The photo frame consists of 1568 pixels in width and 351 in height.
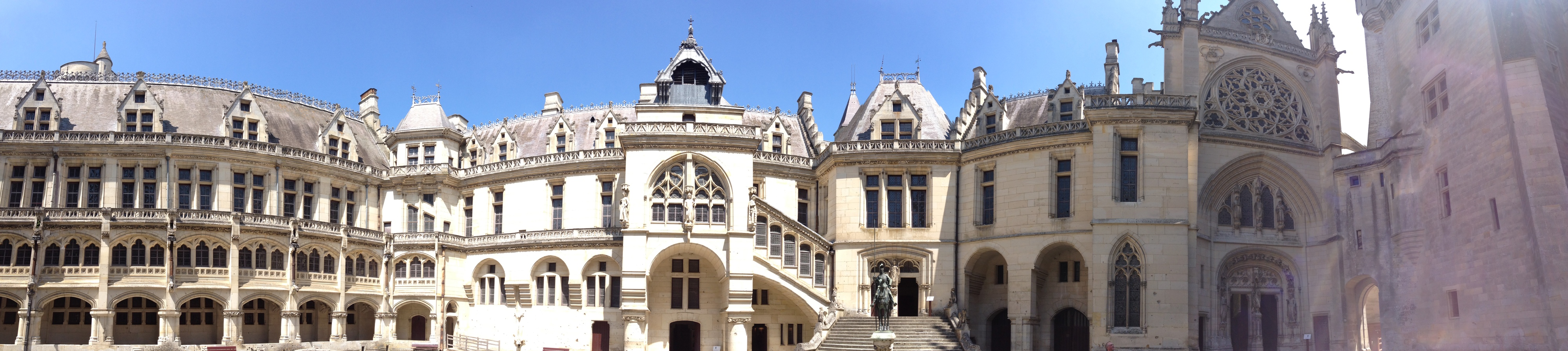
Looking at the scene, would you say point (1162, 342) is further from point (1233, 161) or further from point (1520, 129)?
point (1520, 129)

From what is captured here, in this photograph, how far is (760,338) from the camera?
1855 inches

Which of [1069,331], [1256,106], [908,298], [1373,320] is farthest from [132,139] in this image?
[1373,320]

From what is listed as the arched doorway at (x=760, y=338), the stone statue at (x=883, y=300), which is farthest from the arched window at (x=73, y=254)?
the stone statue at (x=883, y=300)

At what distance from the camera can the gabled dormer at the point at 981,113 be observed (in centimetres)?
4562

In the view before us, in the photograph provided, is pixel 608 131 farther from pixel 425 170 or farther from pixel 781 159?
pixel 425 170

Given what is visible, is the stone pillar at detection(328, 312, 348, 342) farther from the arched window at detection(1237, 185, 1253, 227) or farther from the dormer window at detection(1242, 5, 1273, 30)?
the dormer window at detection(1242, 5, 1273, 30)

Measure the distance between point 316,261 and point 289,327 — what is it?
9.81 feet

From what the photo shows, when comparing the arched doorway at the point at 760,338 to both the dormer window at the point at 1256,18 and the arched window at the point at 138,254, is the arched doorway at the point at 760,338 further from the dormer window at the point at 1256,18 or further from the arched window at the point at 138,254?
the arched window at the point at 138,254

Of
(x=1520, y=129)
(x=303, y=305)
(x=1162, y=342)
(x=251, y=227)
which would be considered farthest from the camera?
(x=303, y=305)

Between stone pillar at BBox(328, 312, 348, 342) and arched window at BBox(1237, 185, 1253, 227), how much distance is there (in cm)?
3449

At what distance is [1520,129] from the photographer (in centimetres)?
3077

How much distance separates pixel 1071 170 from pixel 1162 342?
6931 mm

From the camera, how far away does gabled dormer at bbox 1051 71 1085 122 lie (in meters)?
44.4

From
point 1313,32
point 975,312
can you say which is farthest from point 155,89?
point 1313,32
